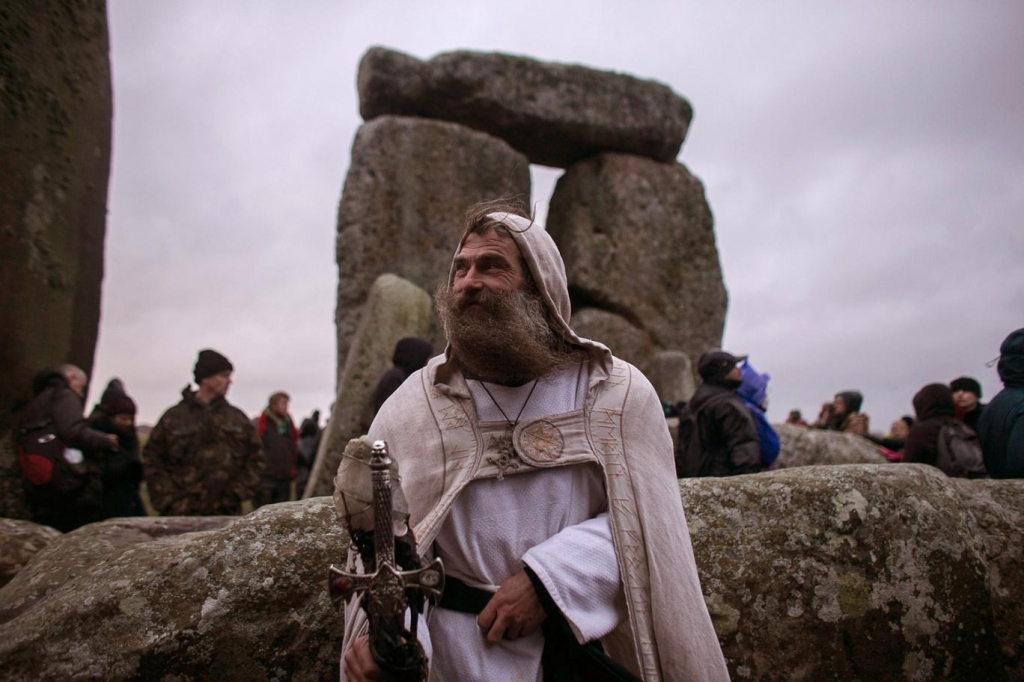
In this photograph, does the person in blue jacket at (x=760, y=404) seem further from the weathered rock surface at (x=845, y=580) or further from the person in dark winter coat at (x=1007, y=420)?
the weathered rock surface at (x=845, y=580)

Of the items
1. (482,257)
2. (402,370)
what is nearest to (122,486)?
(402,370)

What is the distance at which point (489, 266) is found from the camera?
184 cm

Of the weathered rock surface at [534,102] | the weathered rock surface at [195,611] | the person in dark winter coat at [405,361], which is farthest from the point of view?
the weathered rock surface at [534,102]

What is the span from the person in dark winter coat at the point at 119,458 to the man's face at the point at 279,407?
247cm

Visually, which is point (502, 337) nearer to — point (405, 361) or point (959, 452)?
point (405, 361)

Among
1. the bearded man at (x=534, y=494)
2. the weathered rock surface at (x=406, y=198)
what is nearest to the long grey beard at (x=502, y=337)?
the bearded man at (x=534, y=494)

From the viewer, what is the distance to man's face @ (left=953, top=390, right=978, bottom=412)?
4.73 metres

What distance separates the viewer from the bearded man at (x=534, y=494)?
1541mm

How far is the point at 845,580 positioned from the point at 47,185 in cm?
371

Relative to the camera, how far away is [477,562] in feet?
5.25

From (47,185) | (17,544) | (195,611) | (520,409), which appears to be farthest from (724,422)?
(47,185)

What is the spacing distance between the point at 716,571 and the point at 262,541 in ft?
4.24

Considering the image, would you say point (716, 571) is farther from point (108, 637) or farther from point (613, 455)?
point (108, 637)

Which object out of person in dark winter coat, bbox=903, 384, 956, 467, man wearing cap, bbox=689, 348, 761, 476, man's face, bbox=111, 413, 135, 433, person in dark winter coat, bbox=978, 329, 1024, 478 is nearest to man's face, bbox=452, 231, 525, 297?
man wearing cap, bbox=689, 348, 761, 476
